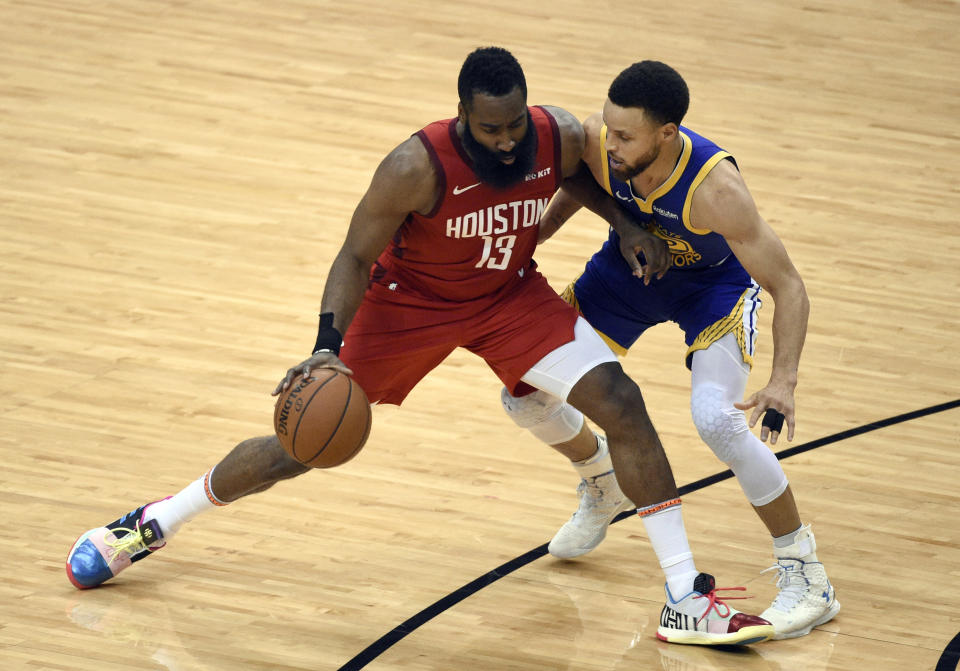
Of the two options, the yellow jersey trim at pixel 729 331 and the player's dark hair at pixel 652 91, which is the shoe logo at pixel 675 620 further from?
the player's dark hair at pixel 652 91

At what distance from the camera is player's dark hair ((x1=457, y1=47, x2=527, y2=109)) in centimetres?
390

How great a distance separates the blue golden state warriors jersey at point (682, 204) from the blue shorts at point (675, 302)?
6 centimetres

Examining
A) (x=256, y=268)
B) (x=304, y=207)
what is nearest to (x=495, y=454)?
(x=256, y=268)

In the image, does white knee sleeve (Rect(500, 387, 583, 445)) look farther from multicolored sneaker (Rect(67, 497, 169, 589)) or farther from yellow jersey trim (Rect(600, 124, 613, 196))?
multicolored sneaker (Rect(67, 497, 169, 589))

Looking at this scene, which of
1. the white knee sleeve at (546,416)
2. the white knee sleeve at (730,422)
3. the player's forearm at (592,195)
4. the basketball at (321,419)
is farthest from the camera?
the white knee sleeve at (546,416)

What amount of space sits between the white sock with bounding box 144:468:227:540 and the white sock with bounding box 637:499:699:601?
54.2 inches

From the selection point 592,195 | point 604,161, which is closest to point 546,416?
point 592,195

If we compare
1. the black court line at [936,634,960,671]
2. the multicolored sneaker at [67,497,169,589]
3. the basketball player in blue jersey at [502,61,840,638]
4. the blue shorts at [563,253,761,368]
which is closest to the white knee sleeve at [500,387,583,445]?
the basketball player in blue jersey at [502,61,840,638]

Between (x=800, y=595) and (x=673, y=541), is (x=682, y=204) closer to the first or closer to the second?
(x=673, y=541)

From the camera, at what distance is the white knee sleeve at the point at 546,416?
4551 millimetres

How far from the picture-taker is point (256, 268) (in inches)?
280

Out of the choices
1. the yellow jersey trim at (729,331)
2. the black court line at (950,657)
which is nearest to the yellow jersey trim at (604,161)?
the yellow jersey trim at (729,331)

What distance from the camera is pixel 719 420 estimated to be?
4.16 meters

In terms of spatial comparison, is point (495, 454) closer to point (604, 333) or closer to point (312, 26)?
point (604, 333)
